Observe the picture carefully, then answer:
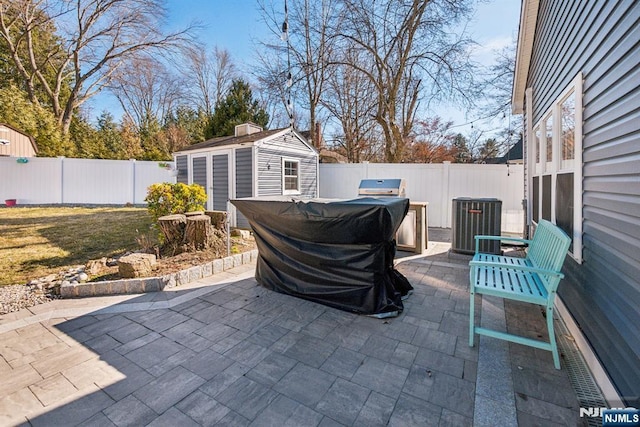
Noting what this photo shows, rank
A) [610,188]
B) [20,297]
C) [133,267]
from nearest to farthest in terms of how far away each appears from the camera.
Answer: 1. [610,188]
2. [20,297]
3. [133,267]

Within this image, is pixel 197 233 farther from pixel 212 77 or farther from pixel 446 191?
pixel 212 77

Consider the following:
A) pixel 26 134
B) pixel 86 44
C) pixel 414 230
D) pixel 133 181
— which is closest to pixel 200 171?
pixel 414 230

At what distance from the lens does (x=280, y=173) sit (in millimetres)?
8656

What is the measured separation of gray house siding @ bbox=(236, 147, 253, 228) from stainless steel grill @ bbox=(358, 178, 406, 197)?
3008mm

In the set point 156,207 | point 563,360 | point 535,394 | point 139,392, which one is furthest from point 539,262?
point 156,207

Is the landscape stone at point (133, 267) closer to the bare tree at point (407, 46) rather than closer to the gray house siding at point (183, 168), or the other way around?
the gray house siding at point (183, 168)

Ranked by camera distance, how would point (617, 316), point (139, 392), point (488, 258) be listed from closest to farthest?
1. point (617, 316)
2. point (139, 392)
3. point (488, 258)

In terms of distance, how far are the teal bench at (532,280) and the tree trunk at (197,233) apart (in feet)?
13.3

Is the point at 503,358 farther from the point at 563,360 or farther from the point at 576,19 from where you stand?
the point at 576,19

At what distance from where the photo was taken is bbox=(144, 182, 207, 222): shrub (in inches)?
218

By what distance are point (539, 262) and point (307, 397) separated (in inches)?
96.1

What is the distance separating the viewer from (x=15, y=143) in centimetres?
1373

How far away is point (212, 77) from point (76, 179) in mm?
11697

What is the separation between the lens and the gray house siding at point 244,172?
7812 millimetres
